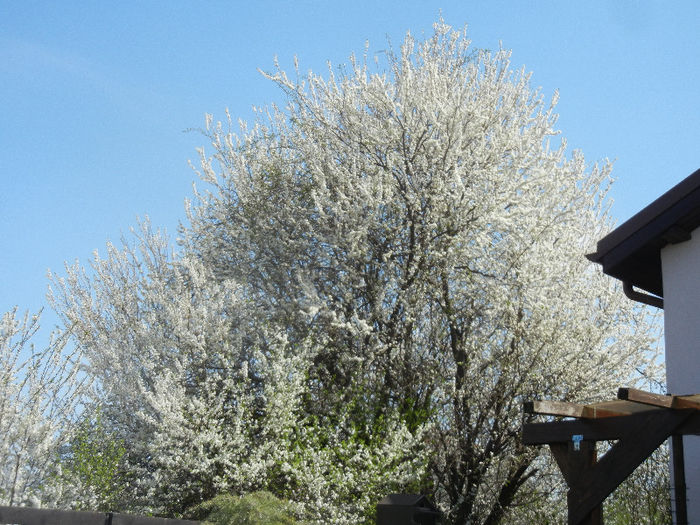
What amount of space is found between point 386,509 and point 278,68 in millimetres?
10156

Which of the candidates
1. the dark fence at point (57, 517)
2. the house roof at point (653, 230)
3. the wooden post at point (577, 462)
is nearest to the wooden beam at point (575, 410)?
the wooden post at point (577, 462)

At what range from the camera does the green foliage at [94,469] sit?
1134 centimetres

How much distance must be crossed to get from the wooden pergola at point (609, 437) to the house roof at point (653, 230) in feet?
8.88

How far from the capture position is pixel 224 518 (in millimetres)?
8500

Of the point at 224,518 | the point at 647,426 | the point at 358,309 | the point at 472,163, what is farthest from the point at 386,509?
the point at 472,163

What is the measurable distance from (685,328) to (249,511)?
509 cm

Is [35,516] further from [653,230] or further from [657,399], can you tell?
[653,230]

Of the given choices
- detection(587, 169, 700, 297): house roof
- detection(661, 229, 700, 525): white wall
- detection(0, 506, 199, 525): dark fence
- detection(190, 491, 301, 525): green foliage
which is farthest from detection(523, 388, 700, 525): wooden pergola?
detection(190, 491, 301, 525): green foliage

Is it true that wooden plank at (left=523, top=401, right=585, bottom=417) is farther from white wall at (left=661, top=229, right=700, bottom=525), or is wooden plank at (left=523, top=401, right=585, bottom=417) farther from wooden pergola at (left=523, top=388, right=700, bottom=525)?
white wall at (left=661, top=229, right=700, bottom=525)

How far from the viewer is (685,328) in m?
7.80

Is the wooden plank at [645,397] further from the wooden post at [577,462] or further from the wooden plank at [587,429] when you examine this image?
the wooden post at [577,462]

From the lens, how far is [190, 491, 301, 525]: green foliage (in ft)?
27.6

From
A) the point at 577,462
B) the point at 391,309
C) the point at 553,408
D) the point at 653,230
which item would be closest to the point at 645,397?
the point at 553,408

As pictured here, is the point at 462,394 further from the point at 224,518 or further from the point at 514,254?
the point at 224,518
